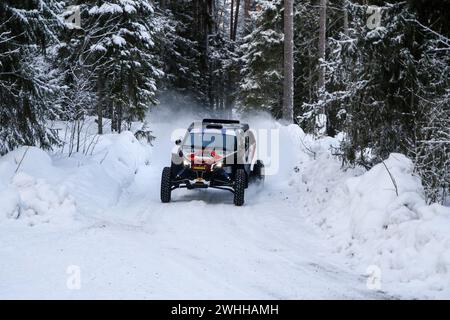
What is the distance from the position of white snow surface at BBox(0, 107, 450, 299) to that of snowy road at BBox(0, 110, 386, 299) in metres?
0.02

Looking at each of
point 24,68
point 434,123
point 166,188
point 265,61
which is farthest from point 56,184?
point 265,61

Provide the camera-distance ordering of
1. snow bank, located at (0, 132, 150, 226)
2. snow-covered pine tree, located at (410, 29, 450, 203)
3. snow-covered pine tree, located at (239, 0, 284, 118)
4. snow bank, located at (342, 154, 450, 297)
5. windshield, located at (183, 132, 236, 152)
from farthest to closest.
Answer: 1. snow-covered pine tree, located at (239, 0, 284, 118)
2. windshield, located at (183, 132, 236, 152)
3. snow bank, located at (0, 132, 150, 226)
4. snow-covered pine tree, located at (410, 29, 450, 203)
5. snow bank, located at (342, 154, 450, 297)

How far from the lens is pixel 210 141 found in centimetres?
1233

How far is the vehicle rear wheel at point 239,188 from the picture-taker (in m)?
11.1

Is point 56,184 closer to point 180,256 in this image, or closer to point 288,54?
point 180,256

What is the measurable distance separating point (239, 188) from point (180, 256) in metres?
4.32

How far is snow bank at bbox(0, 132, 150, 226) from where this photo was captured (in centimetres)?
866

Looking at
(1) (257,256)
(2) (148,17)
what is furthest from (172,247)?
(2) (148,17)

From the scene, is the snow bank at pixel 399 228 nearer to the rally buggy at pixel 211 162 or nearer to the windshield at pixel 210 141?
the rally buggy at pixel 211 162

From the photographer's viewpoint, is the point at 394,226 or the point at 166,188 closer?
the point at 394,226

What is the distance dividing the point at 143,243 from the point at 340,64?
5815 mm

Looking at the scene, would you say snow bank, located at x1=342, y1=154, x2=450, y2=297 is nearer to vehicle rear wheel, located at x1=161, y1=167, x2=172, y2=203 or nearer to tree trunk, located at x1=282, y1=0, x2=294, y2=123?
vehicle rear wheel, located at x1=161, y1=167, x2=172, y2=203

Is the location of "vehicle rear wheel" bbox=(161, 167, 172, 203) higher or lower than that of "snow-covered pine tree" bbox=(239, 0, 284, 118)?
lower

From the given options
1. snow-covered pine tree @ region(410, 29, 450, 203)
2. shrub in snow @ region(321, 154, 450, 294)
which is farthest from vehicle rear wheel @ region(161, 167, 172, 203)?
snow-covered pine tree @ region(410, 29, 450, 203)
